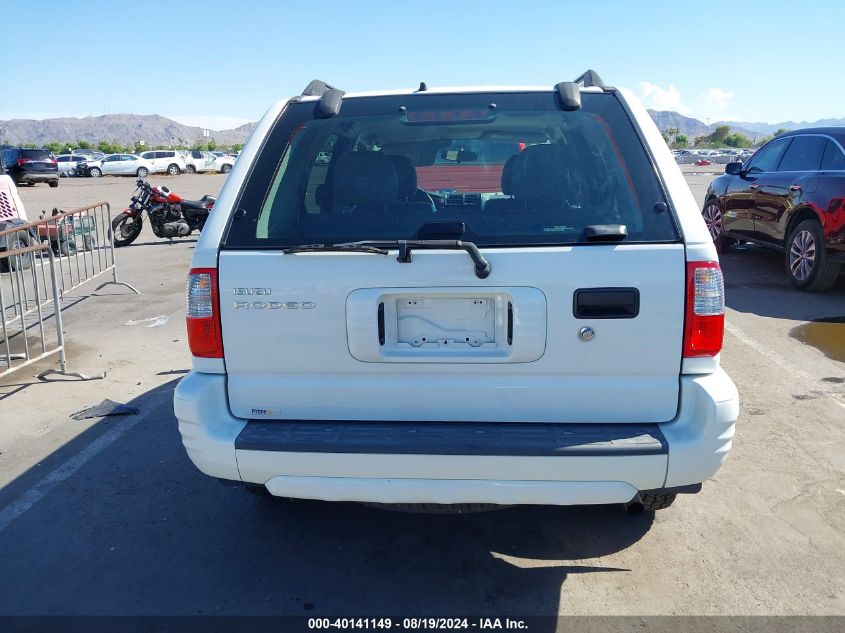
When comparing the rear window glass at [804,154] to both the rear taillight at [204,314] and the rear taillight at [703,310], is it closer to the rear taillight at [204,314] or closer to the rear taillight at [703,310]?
the rear taillight at [703,310]

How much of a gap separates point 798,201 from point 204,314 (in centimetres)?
775

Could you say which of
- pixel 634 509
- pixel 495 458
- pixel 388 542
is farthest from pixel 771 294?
pixel 495 458

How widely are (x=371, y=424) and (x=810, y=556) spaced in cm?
212

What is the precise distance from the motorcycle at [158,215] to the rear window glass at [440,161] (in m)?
10.5

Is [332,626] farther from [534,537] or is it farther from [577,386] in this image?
[577,386]

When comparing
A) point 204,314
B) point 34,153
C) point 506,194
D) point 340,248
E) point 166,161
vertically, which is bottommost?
point 204,314

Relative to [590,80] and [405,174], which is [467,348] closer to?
[405,174]

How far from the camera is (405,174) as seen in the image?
3393 millimetres

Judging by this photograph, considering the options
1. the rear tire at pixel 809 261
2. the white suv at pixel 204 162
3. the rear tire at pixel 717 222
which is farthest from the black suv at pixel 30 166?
the rear tire at pixel 809 261

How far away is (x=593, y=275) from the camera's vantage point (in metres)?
2.68

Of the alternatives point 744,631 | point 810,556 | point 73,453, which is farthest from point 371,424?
point 73,453

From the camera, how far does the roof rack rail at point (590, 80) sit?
3.44m

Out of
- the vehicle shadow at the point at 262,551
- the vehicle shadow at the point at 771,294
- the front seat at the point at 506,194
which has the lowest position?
the vehicle shadow at the point at 262,551

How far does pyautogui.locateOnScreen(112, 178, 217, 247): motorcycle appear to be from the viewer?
13242 millimetres
